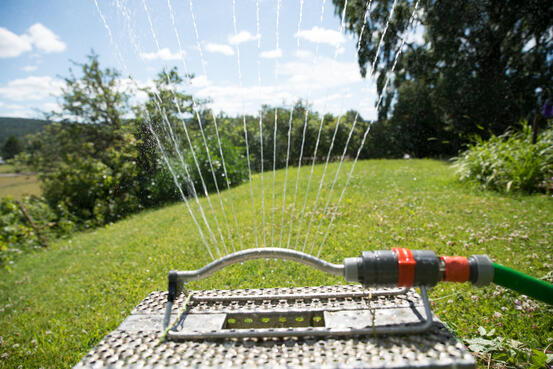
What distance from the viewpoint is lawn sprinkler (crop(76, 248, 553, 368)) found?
1021mm

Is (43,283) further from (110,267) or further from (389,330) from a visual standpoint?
(389,330)

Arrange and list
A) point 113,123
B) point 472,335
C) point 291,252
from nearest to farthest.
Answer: point 291,252, point 472,335, point 113,123

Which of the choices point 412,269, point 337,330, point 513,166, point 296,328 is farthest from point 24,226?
point 513,166

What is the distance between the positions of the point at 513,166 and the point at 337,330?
583 centimetres

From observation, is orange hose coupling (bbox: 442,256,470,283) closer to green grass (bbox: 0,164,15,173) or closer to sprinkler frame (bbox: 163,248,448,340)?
sprinkler frame (bbox: 163,248,448,340)

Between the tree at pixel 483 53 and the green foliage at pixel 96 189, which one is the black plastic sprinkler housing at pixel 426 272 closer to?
the green foliage at pixel 96 189

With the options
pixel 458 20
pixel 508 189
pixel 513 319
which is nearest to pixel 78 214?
pixel 513 319

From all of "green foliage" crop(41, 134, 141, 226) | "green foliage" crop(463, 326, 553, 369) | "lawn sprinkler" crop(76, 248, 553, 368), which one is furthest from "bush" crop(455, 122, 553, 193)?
"green foliage" crop(41, 134, 141, 226)

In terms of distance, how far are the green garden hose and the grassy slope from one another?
0.96 metres

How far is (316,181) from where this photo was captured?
7984mm

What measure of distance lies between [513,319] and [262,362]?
195 cm

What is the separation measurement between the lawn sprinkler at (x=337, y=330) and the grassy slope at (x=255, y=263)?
113 centimetres

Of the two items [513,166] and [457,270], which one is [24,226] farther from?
[513,166]

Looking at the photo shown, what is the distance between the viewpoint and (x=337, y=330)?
1.15 metres
